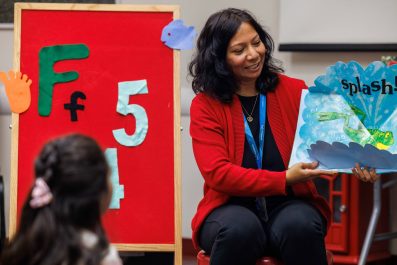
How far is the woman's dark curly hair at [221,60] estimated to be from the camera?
282 cm

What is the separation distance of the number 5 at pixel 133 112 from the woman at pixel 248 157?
14.3 inches

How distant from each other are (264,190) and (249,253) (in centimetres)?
20

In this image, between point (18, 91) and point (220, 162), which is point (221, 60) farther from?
point (18, 91)

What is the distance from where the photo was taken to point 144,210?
3.25 metres

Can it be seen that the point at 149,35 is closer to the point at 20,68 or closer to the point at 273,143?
the point at 20,68

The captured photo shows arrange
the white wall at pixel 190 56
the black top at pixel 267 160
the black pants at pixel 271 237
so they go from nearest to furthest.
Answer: the black pants at pixel 271 237
the black top at pixel 267 160
the white wall at pixel 190 56

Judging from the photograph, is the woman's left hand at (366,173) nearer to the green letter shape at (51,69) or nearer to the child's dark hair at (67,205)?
the child's dark hair at (67,205)

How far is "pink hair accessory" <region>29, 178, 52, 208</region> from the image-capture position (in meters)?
1.91

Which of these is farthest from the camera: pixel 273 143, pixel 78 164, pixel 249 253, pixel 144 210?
pixel 144 210

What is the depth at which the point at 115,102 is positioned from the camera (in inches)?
129

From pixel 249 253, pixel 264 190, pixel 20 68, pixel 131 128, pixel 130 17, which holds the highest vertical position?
pixel 130 17

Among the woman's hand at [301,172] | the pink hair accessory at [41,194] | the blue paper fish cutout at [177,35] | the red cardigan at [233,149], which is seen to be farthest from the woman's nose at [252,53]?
the pink hair accessory at [41,194]

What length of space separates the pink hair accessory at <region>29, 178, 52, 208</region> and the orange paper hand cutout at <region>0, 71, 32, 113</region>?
1.38m

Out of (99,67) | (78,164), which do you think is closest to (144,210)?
(99,67)
